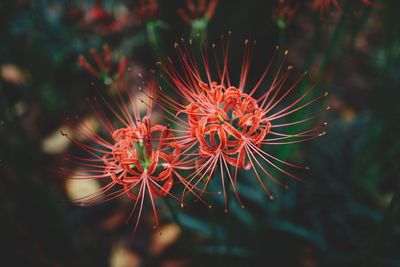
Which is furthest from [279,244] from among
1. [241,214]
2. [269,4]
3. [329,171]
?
[269,4]

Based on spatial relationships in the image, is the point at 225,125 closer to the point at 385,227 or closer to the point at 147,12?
the point at 385,227

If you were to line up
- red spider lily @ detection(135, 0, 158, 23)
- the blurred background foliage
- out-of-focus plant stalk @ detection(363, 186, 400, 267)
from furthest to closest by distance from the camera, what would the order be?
the blurred background foliage < red spider lily @ detection(135, 0, 158, 23) < out-of-focus plant stalk @ detection(363, 186, 400, 267)

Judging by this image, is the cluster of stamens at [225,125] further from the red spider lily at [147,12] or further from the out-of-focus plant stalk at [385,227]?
the red spider lily at [147,12]

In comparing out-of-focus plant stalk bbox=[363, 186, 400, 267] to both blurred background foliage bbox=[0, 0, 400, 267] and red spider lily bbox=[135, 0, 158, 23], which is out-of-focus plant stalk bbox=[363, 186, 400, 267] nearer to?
blurred background foliage bbox=[0, 0, 400, 267]

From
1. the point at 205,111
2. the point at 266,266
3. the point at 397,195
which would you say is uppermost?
the point at 205,111

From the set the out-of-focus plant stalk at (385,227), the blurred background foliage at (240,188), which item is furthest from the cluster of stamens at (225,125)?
the blurred background foliage at (240,188)

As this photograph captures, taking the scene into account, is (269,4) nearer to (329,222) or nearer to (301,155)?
(301,155)

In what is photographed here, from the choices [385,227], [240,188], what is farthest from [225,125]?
[240,188]

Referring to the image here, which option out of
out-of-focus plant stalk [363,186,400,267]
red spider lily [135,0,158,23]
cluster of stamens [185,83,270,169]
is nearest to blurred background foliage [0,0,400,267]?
red spider lily [135,0,158,23]

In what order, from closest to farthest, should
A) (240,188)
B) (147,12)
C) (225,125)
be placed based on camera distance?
(225,125) → (147,12) → (240,188)

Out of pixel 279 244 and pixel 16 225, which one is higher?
pixel 16 225

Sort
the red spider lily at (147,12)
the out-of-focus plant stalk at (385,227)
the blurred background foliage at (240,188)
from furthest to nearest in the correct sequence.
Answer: the blurred background foliage at (240,188), the red spider lily at (147,12), the out-of-focus plant stalk at (385,227)
